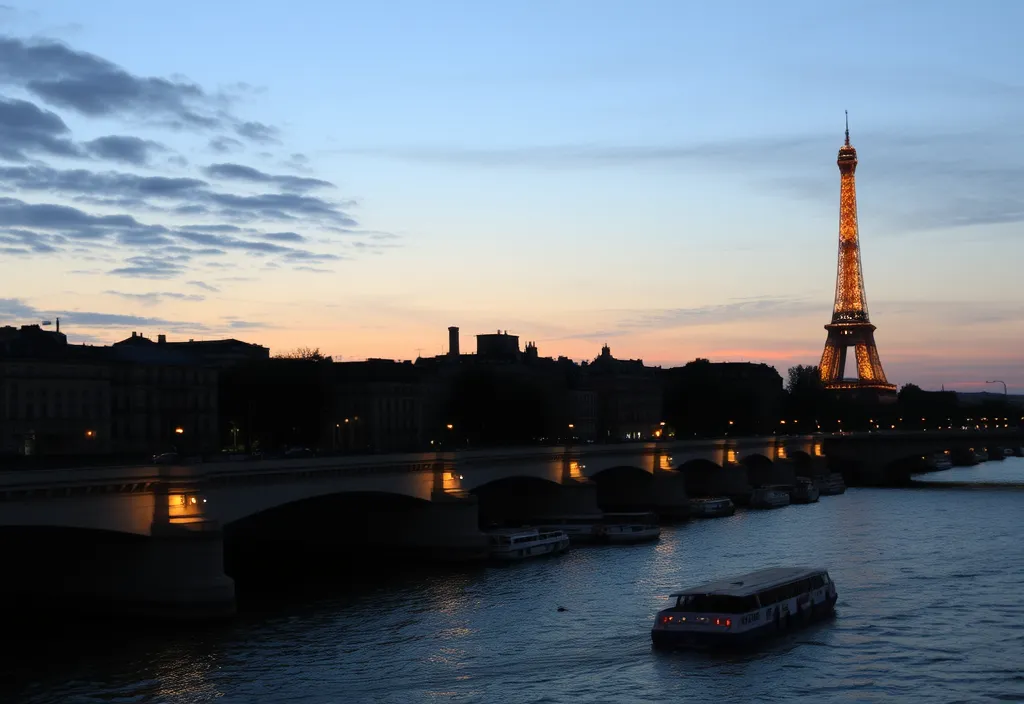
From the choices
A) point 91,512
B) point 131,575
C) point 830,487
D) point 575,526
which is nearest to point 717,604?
point 131,575

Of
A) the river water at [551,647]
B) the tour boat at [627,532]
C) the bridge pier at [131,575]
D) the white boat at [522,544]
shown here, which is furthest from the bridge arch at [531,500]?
the bridge pier at [131,575]

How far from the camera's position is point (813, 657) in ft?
124

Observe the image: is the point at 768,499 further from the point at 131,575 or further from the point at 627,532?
the point at 131,575

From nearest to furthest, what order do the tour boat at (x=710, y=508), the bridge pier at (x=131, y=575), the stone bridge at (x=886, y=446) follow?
the bridge pier at (x=131, y=575), the tour boat at (x=710, y=508), the stone bridge at (x=886, y=446)

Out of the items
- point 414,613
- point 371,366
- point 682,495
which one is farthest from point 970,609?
point 371,366

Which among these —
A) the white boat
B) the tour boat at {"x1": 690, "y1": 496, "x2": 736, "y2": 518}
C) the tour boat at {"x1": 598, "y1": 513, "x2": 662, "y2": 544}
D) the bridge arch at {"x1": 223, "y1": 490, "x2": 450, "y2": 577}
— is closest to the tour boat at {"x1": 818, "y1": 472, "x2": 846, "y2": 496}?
the tour boat at {"x1": 690, "y1": 496, "x2": 736, "y2": 518}

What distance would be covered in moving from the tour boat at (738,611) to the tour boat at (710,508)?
39.9 meters

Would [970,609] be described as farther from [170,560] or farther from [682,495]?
[682,495]

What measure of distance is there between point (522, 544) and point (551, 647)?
69.3 ft

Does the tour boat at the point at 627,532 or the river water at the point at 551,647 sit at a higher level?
the tour boat at the point at 627,532

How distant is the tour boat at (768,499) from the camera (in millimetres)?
90438

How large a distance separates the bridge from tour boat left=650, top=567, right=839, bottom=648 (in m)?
13.2

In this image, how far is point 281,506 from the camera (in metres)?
63.4

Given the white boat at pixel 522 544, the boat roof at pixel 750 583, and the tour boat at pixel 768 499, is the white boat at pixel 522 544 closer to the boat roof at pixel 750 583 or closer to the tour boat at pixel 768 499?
the boat roof at pixel 750 583
